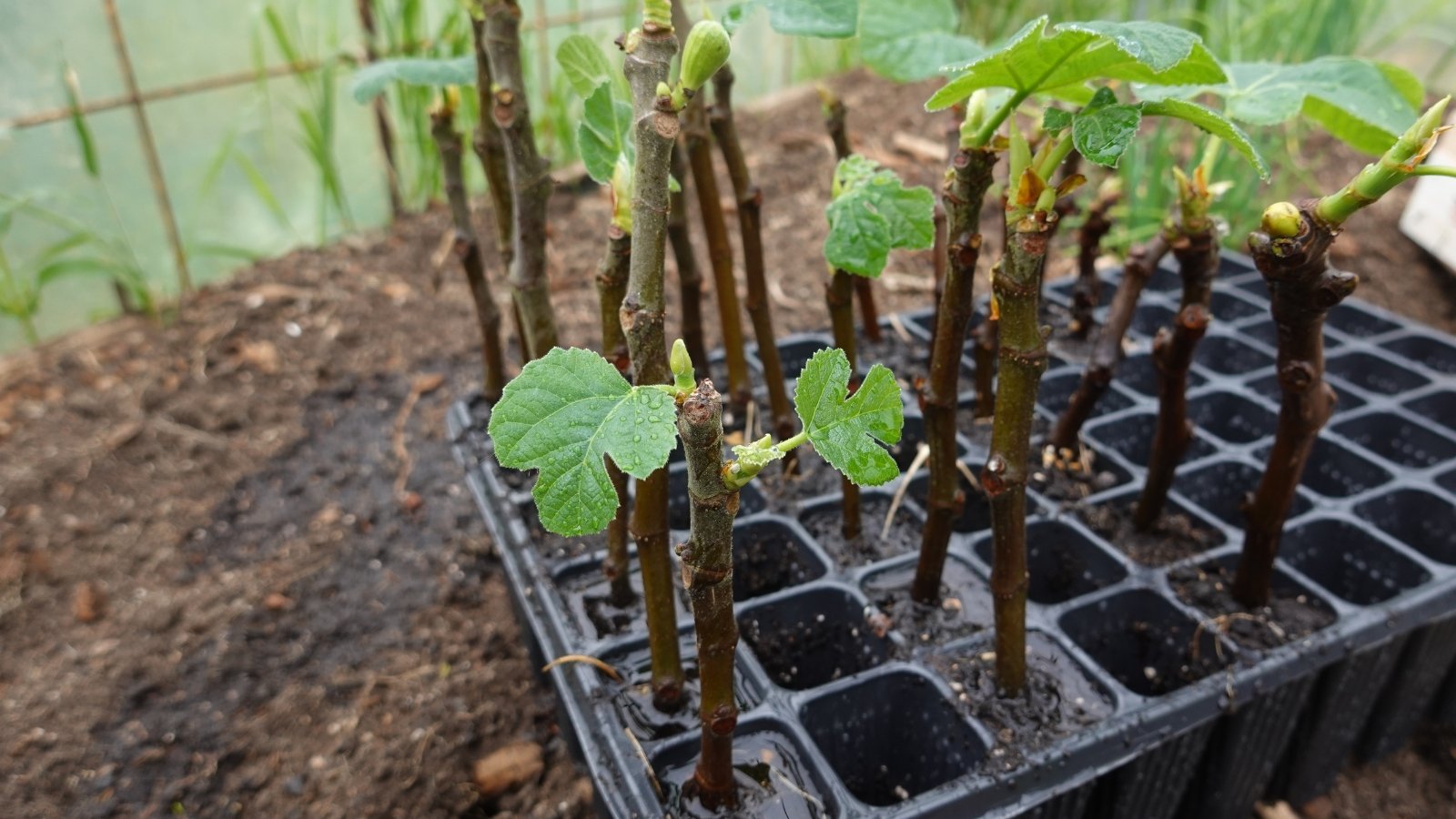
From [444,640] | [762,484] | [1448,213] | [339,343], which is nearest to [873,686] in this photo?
[762,484]

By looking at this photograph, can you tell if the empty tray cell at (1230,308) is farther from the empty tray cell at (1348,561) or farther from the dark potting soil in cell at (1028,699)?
the dark potting soil in cell at (1028,699)

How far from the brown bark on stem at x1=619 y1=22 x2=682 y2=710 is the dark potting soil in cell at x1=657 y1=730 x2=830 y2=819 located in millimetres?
179

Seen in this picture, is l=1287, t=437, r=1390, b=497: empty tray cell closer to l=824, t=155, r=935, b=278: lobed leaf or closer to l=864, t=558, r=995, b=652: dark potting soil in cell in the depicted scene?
l=864, t=558, r=995, b=652: dark potting soil in cell

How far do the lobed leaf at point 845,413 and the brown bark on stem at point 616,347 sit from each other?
0.16 metres

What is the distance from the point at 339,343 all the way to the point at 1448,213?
245cm

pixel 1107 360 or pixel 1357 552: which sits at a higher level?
pixel 1107 360

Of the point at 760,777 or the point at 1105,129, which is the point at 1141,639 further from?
the point at 1105,129

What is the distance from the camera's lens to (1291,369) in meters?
0.88

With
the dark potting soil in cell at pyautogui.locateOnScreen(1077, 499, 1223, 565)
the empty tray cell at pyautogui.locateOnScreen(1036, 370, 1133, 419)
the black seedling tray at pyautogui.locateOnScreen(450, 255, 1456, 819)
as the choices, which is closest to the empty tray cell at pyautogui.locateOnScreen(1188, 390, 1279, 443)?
the black seedling tray at pyautogui.locateOnScreen(450, 255, 1456, 819)

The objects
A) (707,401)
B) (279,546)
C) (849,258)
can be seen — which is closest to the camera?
(707,401)

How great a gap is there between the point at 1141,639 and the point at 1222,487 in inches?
13.7

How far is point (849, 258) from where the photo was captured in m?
0.85

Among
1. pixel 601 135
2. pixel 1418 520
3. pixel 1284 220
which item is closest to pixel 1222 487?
pixel 1418 520

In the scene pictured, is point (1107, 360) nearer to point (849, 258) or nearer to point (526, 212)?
point (849, 258)
